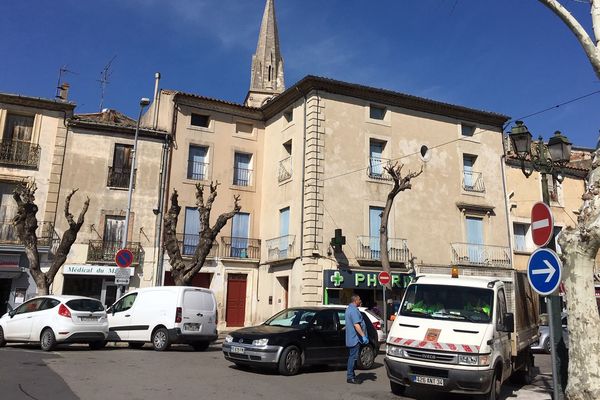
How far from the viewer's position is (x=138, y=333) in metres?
14.7

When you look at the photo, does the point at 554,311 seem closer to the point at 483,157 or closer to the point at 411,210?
the point at 411,210

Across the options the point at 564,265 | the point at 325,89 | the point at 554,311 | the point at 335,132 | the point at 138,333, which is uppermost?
the point at 325,89

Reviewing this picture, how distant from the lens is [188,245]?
24516mm

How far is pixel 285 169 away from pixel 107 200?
8538 mm

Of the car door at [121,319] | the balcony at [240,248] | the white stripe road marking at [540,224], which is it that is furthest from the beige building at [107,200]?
the white stripe road marking at [540,224]

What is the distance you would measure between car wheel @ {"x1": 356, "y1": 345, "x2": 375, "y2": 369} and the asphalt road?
0.88ft

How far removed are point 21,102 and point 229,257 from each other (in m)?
11.9

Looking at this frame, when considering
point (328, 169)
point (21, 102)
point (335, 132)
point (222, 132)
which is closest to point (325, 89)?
point (335, 132)

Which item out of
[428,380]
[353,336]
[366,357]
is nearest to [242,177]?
[366,357]

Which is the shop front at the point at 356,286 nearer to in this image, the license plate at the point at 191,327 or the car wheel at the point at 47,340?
the license plate at the point at 191,327

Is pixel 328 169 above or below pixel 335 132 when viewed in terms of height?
below

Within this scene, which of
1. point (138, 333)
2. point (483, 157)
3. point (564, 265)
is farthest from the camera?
point (483, 157)

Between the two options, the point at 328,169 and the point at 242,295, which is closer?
the point at 328,169

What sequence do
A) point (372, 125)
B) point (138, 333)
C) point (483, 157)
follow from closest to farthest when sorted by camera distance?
point (138, 333)
point (372, 125)
point (483, 157)
